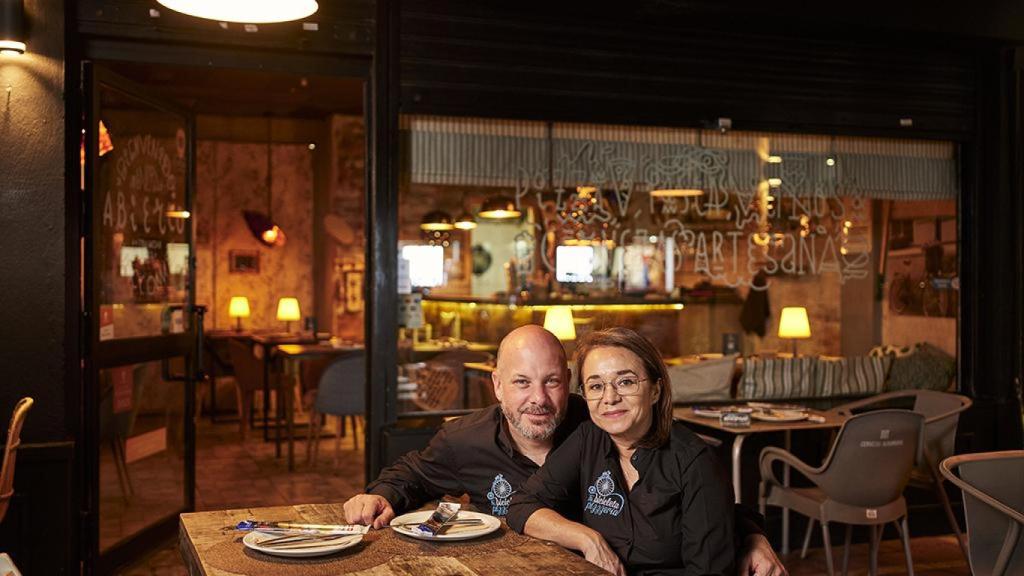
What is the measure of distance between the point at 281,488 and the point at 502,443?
5242mm

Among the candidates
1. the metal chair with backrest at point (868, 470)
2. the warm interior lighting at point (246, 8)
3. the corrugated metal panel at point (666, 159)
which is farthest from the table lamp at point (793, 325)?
the warm interior lighting at point (246, 8)

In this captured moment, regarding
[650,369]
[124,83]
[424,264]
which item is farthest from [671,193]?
[650,369]

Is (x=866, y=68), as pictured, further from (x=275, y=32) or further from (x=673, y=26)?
(x=275, y=32)

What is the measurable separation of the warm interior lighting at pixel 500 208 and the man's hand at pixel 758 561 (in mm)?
3470

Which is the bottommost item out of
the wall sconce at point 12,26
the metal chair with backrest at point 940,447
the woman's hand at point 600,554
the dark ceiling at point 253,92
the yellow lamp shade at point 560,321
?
the metal chair with backrest at point 940,447

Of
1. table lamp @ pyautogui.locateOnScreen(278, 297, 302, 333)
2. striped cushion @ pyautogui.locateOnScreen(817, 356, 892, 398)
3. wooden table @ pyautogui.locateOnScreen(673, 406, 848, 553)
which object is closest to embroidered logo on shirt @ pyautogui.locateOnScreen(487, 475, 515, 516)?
wooden table @ pyautogui.locateOnScreen(673, 406, 848, 553)

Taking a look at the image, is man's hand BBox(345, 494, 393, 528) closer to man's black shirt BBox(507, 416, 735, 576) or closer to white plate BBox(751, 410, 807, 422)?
man's black shirt BBox(507, 416, 735, 576)

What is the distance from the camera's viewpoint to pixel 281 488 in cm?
816

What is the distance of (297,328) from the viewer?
13617 millimetres

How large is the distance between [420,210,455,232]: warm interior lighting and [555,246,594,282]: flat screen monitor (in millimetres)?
735

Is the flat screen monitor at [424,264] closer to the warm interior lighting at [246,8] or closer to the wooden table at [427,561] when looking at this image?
the warm interior lighting at [246,8]

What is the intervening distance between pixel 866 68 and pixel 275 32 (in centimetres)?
371

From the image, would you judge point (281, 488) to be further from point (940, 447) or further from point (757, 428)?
point (940, 447)

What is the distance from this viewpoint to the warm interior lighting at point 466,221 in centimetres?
599
